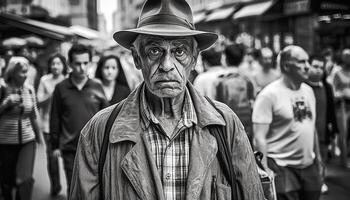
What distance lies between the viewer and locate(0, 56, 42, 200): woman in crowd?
631cm

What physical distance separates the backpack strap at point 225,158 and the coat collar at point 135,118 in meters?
0.05

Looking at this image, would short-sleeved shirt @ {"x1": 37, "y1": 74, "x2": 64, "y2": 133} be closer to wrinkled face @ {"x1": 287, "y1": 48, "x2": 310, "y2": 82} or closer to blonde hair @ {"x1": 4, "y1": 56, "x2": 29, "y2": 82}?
blonde hair @ {"x1": 4, "y1": 56, "x2": 29, "y2": 82}

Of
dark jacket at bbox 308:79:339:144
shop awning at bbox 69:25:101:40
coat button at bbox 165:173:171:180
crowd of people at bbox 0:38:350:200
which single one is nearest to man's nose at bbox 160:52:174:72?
coat button at bbox 165:173:171:180

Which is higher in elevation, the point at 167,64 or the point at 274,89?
the point at 167,64

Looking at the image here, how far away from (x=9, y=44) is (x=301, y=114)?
32.3 feet

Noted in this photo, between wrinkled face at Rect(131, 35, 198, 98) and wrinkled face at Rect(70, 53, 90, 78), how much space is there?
13.4ft

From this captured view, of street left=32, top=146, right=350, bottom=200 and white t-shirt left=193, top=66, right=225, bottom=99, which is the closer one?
white t-shirt left=193, top=66, right=225, bottom=99

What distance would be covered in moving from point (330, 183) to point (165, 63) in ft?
21.9

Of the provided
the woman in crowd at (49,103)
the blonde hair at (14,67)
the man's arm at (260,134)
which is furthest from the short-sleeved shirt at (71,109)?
the man's arm at (260,134)

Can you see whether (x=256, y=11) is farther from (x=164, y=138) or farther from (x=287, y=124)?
(x=164, y=138)

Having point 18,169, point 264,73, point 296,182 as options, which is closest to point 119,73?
point 18,169

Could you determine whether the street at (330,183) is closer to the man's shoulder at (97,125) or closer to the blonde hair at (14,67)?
the blonde hair at (14,67)

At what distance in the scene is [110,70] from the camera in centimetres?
733

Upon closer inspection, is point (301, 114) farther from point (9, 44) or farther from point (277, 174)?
point (9, 44)
